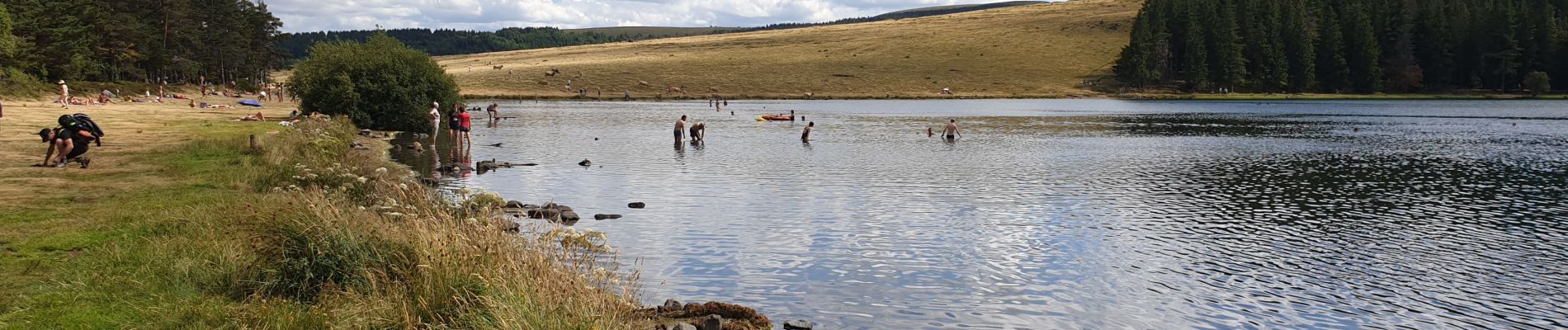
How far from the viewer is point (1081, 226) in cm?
2428

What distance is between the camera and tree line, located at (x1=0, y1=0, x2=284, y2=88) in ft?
249

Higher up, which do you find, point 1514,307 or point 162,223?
point 162,223

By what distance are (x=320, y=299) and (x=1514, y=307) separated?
15.8 meters

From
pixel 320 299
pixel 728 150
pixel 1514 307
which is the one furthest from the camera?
pixel 728 150

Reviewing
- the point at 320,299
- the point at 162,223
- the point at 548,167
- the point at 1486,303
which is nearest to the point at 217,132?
the point at 548,167

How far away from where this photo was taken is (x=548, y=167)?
38.4m

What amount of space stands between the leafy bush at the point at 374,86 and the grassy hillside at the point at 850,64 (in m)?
73.0

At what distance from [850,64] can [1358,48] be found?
212 ft

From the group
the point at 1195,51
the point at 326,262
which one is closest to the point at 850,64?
the point at 1195,51

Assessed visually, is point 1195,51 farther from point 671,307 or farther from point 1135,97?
point 671,307

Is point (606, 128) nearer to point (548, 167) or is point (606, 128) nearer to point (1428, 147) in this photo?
point (548, 167)

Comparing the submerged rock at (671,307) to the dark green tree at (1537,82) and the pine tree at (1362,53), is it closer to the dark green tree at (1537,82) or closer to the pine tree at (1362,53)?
the pine tree at (1362,53)

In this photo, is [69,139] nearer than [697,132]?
Yes

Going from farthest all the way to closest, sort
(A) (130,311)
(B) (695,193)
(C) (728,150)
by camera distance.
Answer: (C) (728,150) → (B) (695,193) → (A) (130,311)
